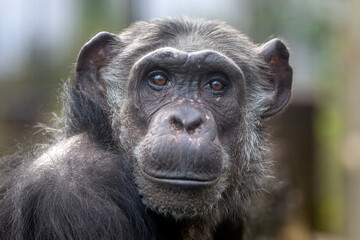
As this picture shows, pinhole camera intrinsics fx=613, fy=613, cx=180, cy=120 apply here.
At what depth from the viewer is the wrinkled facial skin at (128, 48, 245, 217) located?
491 centimetres

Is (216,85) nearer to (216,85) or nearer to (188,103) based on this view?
(216,85)

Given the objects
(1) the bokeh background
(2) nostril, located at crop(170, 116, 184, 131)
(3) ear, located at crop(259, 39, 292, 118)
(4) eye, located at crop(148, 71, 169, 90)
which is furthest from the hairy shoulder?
(1) the bokeh background

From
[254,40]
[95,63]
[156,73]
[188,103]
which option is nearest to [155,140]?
[188,103]

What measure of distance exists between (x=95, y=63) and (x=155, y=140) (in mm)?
1451

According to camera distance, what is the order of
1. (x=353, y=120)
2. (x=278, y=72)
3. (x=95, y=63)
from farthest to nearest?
(x=353, y=120) → (x=278, y=72) → (x=95, y=63)

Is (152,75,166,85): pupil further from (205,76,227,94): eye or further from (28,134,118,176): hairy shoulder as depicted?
(28,134,118,176): hairy shoulder

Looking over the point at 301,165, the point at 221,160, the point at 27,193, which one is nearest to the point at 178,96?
the point at 221,160

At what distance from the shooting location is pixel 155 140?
16.4 ft

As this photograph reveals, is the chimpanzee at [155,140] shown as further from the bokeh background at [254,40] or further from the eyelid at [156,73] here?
the bokeh background at [254,40]

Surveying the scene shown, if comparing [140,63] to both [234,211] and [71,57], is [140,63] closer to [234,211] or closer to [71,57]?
[234,211]

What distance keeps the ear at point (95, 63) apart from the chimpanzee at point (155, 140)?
0.4 inches

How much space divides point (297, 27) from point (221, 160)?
14768 millimetres

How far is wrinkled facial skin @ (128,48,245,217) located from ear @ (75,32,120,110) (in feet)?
1.44

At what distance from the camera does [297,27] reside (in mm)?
19141
